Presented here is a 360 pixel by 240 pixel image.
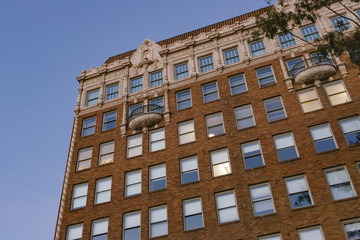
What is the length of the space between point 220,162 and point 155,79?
1285 cm

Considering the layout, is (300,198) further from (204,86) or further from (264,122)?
(204,86)

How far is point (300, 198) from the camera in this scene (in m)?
26.2

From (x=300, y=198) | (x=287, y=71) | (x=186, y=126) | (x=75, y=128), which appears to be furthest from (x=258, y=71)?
(x=75, y=128)

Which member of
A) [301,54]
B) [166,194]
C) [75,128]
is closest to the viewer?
[166,194]

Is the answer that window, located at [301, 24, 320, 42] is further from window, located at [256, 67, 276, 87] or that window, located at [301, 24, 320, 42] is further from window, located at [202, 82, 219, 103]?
window, located at [202, 82, 219, 103]

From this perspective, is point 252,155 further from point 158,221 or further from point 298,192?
point 158,221

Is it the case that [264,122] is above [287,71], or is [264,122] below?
below

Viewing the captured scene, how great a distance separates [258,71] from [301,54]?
4039 millimetres

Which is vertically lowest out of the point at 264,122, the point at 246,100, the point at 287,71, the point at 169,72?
the point at 264,122

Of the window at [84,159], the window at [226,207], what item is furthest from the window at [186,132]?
the window at [84,159]

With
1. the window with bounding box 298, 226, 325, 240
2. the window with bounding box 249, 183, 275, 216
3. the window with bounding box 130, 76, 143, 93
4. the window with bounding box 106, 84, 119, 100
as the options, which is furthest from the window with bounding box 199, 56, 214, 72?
the window with bounding box 298, 226, 325, 240

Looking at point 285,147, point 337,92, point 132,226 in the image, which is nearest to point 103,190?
point 132,226

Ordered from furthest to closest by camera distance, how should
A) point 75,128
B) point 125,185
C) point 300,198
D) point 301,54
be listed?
point 75,128 → point 301,54 → point 125,185 → point 300,198

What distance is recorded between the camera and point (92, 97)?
4050cm
